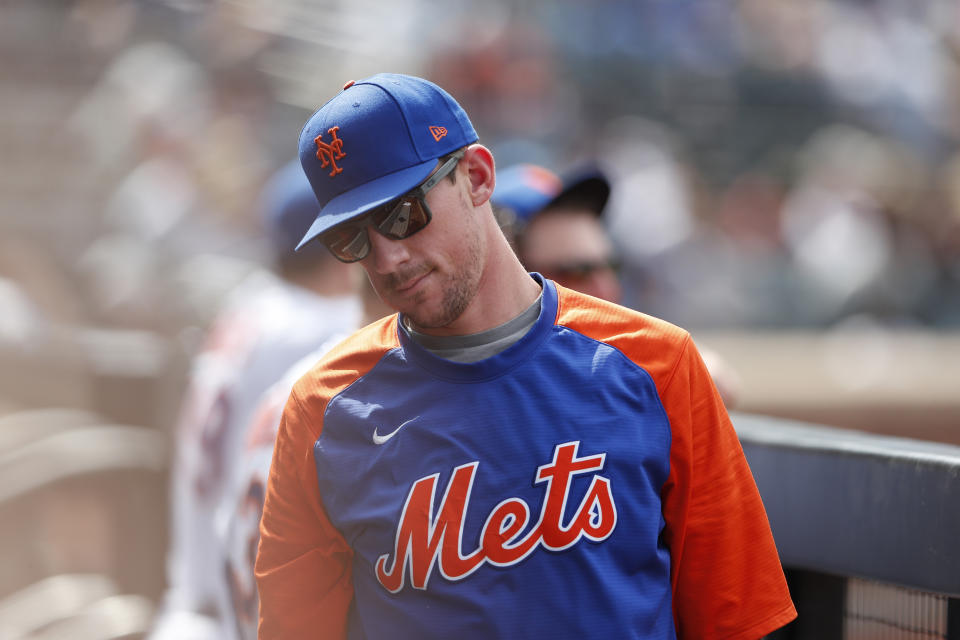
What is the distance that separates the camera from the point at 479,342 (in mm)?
1728

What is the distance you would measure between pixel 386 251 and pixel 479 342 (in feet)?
0.70

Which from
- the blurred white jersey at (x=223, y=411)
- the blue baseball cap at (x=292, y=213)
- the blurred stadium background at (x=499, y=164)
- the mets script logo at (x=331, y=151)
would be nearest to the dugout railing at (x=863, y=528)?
the mets script logo at (x=331, y=151)

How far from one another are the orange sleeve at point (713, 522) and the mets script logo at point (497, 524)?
13 cm

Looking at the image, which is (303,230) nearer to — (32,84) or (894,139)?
(32,84)

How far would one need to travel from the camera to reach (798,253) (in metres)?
9.98

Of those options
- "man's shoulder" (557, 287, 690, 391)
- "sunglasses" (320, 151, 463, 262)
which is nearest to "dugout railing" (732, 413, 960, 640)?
"man's shoulder" (557, 287, 690, 391)

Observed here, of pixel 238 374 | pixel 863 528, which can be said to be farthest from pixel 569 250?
pixel 863 528

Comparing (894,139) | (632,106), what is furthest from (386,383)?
(894,139)

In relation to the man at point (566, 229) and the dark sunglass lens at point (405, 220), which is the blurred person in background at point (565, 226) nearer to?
the man at point (566, 229)

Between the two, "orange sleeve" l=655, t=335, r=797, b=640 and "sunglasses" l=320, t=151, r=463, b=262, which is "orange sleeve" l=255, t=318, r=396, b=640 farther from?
"orange sleeve" l=655, t=335, r=797, b=640

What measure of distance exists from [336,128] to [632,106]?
35.1 ft

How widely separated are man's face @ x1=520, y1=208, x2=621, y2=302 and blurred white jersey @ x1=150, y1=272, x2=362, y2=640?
0.58 m

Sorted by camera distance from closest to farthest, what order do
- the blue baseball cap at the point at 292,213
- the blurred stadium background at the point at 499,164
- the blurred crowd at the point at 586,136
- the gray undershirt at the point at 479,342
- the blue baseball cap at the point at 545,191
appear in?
the gray undershirt at the point at 479,342 → the blue baseball cap at the point at 545,191 → the blue baseball cap at the point at 292,213 → the blurred stadium background at the point at 499,164 → the blurred crowd at the point at 586,136

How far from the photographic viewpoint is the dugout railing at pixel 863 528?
1942 mm
